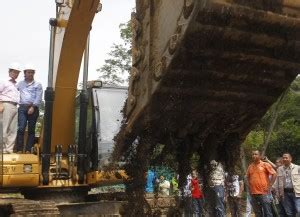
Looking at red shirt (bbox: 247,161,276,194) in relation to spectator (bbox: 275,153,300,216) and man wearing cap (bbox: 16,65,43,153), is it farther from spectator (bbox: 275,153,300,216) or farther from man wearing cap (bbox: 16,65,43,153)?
man wearing cap (bbox: 16,65,43,153)

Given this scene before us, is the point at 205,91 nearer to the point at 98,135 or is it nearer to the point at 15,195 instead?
the point at 98,135

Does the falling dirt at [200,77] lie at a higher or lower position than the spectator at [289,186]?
higher

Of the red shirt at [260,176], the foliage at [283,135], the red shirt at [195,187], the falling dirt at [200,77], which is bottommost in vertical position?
the red shirt at [195,187]

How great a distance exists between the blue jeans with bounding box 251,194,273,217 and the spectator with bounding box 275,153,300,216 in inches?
14.2

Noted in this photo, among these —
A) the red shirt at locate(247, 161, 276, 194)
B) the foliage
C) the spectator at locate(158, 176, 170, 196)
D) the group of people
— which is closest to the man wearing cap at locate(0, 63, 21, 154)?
the group of people

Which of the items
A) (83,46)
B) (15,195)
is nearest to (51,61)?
(83,46)

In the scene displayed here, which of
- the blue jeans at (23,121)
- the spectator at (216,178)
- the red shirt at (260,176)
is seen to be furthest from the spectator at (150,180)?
the red shirt at (260,176)

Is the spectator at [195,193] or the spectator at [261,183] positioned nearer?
the spectator at [195,193]

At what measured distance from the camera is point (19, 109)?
7.35 m

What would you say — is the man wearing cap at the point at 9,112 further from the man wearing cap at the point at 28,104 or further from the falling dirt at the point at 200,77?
the falling dirt at the point at 200,77

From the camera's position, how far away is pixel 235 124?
5422mm

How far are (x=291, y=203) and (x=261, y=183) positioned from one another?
→ 0.79m

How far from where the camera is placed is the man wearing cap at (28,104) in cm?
733

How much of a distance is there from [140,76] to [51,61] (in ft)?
8.80
